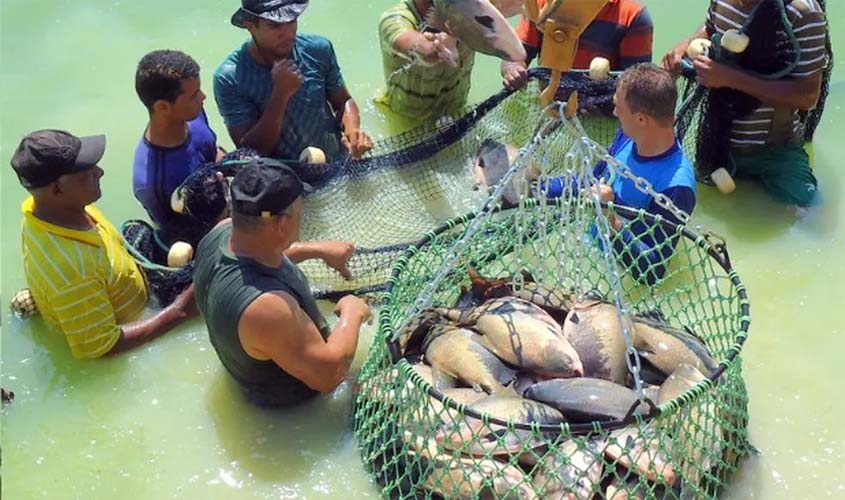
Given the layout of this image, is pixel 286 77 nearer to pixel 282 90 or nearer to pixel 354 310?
pixel 282 90

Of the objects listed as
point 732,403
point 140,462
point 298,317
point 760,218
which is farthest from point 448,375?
point 760,218

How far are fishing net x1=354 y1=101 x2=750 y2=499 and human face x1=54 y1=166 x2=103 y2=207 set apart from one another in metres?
1.42

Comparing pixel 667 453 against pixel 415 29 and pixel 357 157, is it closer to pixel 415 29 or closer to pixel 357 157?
pixel 357 157

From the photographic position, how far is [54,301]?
414 centimetres

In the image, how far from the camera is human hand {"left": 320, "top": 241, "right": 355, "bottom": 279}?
4.32 meters

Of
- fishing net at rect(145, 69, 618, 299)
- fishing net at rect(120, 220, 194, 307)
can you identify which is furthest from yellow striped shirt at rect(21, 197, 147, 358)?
fishing net at rect(145, 69, 618, 299)

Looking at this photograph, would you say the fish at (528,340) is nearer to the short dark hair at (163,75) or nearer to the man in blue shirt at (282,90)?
the man in blue shirt at (282,90)

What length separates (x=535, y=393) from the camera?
3561mm

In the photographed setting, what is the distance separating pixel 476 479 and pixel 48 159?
2.25m

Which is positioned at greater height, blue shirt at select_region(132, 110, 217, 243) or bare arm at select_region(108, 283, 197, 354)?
blue shirt at select_region(132, 110, 217, 243)

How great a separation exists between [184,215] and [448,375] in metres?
1.72

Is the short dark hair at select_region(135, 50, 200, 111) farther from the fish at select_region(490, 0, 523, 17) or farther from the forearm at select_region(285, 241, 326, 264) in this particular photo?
the fish at select_region(490, 0, 523, 17)

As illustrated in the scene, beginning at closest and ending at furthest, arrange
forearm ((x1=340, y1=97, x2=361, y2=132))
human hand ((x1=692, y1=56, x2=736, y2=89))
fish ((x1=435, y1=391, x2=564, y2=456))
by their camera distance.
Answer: fish ((x1=435, y1=391, x2=564, y2=456)), human hand ((x1=692, y1=56, x2=736, y2=89)), forearm ((x1=340, y1=97, x2=361, y2=132))

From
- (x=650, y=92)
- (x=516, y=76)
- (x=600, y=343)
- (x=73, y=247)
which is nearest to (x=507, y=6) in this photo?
(x=650, y=92)
